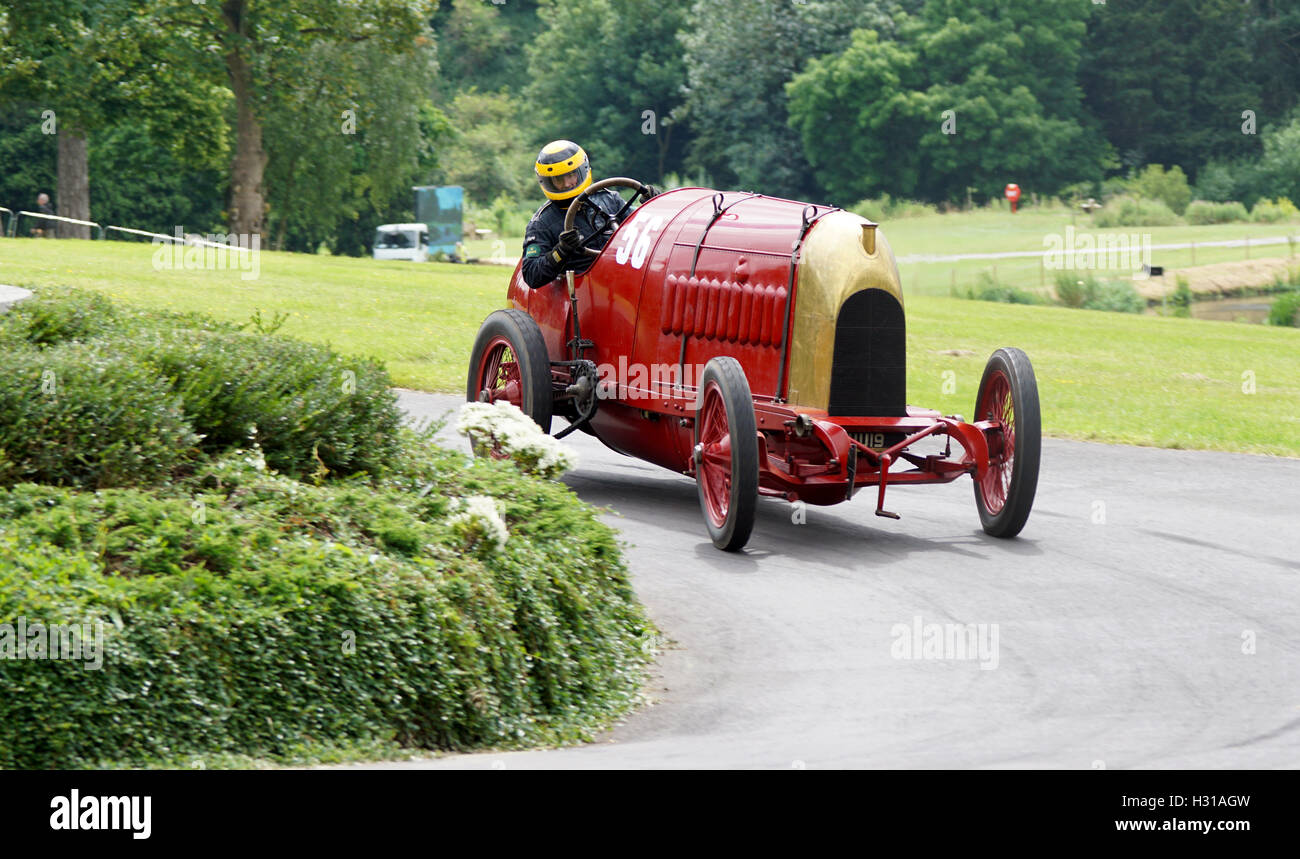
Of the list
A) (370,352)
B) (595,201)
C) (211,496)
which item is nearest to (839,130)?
(370,352)

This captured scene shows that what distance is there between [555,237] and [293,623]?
19.6 feet

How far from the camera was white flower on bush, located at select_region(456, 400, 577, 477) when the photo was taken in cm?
955

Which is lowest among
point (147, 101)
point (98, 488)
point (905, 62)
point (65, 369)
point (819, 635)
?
point (819, 635)

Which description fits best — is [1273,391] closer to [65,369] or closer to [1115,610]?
[1115,610]

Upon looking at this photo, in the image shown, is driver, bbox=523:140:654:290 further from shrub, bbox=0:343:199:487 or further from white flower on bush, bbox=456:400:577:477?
shrub, bbox=0:343:199:487

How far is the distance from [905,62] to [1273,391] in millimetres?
59974

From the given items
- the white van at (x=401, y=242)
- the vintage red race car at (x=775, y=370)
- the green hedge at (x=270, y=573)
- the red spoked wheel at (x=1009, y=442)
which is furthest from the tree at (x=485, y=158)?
the green hedge at (x=270, y=573)

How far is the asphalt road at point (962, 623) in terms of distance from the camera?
6117 millimetres

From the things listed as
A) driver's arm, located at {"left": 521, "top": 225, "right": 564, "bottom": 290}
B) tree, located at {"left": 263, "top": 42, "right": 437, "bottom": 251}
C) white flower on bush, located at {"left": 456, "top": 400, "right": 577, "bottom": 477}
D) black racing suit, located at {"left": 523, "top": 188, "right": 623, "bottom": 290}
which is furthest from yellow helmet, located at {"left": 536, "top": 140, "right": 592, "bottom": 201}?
tree, located at {"left": 263, "top": 42, "right": 437, "bottom": 251}

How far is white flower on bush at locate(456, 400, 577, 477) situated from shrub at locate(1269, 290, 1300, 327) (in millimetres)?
31649

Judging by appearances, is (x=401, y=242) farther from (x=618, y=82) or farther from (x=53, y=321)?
(x=53, y=321)

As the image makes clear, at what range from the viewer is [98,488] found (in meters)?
7.28

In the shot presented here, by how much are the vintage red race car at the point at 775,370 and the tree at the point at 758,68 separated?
7367 centimetres

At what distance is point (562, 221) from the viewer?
11711 millimetres
